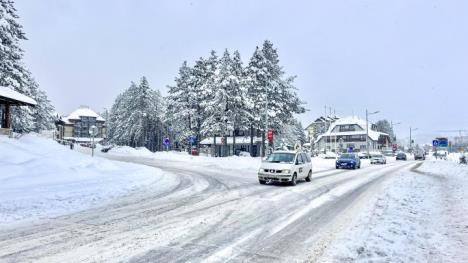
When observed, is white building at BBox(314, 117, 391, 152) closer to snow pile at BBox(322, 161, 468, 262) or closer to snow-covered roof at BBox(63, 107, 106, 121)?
snow-covered roof at BBox(63, 107, 106, 121)

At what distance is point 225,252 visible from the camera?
21.0 ft

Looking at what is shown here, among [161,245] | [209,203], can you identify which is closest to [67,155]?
[209,203]

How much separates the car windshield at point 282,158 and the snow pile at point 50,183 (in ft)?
19.7

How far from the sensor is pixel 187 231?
7871 millimetres

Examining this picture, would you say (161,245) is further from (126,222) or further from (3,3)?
(3,3)

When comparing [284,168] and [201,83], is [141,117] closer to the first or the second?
[201,83]

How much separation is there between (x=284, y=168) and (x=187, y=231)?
34.6 ft

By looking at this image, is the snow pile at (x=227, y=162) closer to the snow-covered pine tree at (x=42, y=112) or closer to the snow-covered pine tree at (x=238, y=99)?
the snow-covered pine tree at (x=238, y=99)

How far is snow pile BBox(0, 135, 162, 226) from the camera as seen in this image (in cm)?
1045

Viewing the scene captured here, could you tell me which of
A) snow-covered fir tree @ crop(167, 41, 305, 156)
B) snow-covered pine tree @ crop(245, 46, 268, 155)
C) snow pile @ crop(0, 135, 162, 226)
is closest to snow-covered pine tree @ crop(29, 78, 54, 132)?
snow-covered fir tree @ crop(167, 41, 305, 156)

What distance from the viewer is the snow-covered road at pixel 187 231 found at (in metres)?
6.18

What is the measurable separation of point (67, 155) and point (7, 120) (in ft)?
32.0

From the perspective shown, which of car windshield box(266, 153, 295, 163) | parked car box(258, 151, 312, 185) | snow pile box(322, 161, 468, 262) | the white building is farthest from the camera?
the white building

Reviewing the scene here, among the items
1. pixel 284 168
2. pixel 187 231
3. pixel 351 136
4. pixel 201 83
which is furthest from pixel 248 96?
pixel 351 136
